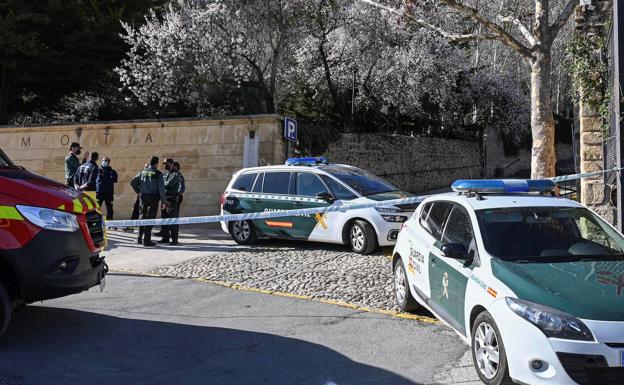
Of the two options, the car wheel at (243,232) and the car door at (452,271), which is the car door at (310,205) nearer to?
the car wheel at (243,232)

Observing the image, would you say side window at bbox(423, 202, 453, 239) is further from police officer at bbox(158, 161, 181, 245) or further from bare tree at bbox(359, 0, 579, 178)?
police officer at bbox(158, 161, 181, 245)

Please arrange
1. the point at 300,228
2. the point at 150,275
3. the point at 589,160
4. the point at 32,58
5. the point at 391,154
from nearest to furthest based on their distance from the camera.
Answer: the point at 150,275 < the point at 589,160 < the point at 300,228 < the point at 32,58 < the point at 391,154

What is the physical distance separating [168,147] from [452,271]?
12188mm

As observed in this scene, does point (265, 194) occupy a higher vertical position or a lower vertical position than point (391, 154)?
lower

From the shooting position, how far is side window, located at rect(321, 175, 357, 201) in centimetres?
1018

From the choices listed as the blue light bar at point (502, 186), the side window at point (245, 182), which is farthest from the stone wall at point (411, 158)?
the blue light bar at point (502, 186)

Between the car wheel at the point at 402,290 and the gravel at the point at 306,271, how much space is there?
0.77 feet

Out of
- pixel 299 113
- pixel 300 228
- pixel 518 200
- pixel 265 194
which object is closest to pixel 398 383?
pixel 518 200

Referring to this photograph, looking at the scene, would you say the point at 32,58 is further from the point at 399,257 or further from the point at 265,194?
the point at 399,257

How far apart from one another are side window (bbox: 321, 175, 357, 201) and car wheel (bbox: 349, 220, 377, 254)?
20.1 inches

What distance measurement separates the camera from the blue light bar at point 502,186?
5.53 m

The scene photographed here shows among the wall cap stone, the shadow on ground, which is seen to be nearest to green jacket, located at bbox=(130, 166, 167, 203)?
the wall cap stone

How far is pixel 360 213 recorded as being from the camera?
980 centimetres

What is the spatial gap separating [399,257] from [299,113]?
17033mm
